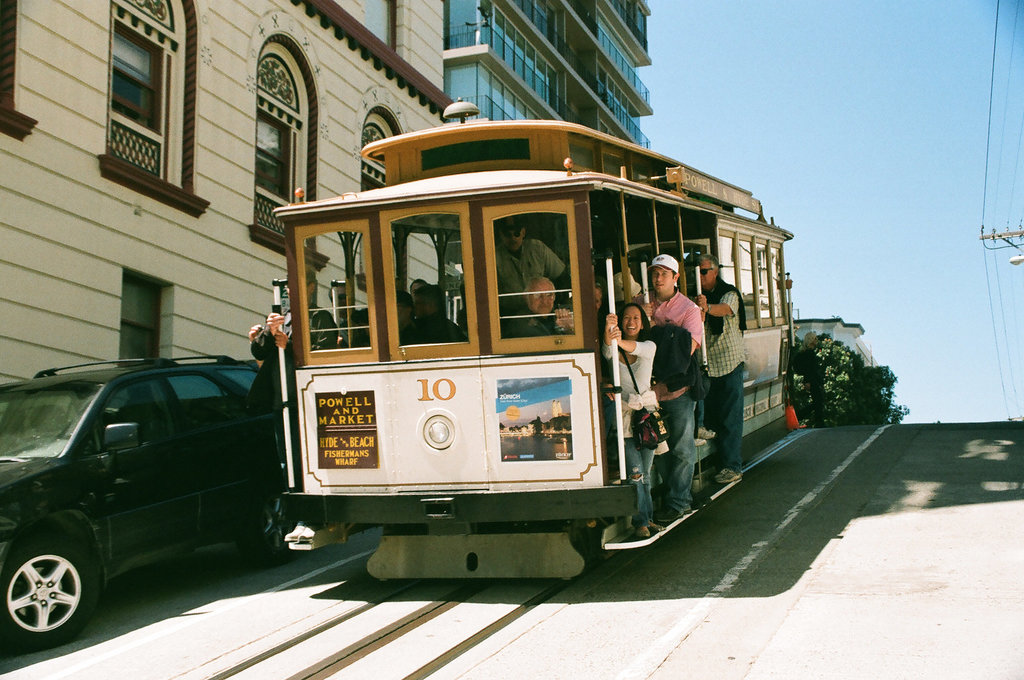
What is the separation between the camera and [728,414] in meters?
9.87

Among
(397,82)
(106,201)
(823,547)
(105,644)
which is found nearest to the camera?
(105,644)

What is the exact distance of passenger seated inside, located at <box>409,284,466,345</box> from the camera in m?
7.80

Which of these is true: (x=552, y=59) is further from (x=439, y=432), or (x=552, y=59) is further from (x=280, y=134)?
(x=439, y=432)

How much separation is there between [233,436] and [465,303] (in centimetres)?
276

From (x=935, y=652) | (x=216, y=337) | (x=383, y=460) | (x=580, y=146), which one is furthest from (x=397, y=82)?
(x=935, y=652)

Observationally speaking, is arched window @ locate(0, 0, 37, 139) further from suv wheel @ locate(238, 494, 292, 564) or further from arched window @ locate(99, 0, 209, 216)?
suv wheel @ locate(238, 494, 292, 564)

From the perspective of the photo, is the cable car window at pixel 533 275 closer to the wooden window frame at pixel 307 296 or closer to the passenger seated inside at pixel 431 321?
the passenger seated inside at pixel 431 321

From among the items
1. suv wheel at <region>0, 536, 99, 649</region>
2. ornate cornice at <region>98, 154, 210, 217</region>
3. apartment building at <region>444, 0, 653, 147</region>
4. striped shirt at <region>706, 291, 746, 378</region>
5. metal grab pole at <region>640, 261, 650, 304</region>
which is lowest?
suv wheel at <region>0, 536, 99, 649</region>

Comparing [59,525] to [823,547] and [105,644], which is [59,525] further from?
[823,547]

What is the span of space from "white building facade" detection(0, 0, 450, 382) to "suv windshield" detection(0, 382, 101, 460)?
2.28m

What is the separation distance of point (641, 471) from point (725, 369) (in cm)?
239

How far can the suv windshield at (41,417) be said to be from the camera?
7530mm

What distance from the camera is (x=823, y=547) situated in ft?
27.1

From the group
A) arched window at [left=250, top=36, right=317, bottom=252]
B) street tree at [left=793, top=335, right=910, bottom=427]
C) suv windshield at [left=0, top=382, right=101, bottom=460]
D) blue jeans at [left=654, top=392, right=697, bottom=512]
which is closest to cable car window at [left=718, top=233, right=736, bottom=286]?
blue jeans at [left=654, top=392, right=697, bottom=512]
